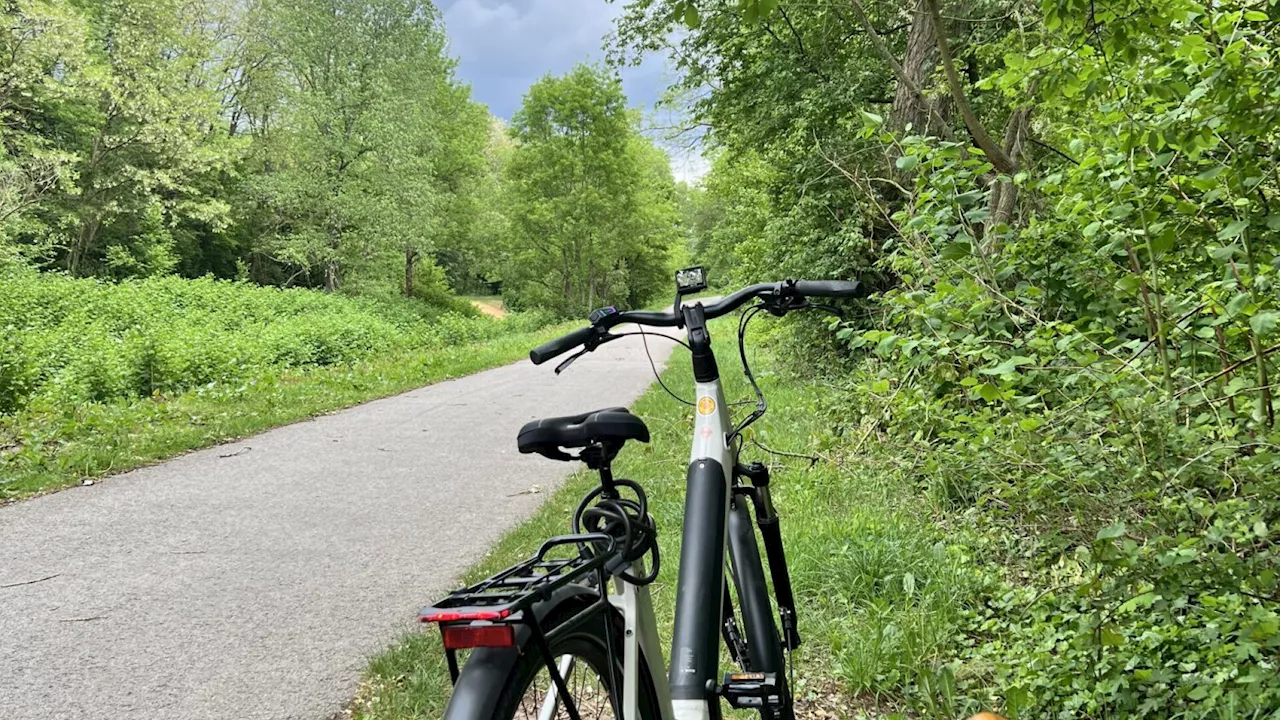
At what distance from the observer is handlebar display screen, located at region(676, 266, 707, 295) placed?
1854 mm

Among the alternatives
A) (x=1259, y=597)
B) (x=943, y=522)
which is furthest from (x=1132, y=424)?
(x=943, y=522)

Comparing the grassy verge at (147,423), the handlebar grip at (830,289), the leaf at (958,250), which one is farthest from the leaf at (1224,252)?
the grassy verge at (147,423)

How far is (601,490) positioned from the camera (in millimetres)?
1702

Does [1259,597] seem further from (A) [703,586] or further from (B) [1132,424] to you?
(A) [703,586]

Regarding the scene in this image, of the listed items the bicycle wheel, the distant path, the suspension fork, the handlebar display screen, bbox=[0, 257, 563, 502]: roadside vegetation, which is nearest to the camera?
the bicycle wheel

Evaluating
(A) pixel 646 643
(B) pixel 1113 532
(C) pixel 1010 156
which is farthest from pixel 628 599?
(C) pixel 1010 156

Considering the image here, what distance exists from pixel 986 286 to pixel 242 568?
4.13 meters

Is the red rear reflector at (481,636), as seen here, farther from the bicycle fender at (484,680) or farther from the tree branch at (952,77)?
the tree branch at (952,77)

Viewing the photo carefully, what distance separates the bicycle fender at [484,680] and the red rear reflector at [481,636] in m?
0.05

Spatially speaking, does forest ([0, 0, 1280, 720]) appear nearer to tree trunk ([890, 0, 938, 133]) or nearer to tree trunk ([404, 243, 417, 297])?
tree trunk ([890, 0, 938, 133])

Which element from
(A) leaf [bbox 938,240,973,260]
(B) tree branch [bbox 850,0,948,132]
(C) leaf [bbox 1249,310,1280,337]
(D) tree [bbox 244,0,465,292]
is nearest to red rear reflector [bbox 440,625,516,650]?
(C) leaf [bbox 1249,310,1280,337]

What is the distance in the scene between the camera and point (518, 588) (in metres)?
1.30

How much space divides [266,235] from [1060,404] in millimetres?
34906

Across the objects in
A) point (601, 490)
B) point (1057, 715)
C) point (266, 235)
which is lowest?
point (1057, 715)
